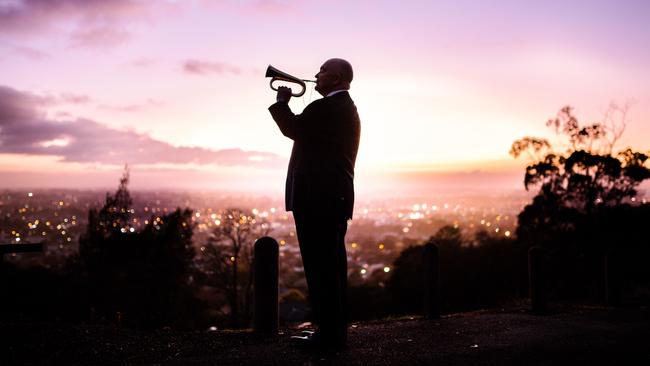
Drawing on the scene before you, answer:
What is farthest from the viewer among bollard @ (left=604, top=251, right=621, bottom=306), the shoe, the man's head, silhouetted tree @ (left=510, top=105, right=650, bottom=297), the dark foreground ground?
silhouetted tree @ (left=510, top=105, right=650, bottom=297)

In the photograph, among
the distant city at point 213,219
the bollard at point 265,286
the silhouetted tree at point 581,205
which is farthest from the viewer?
the distant city at point 213,219

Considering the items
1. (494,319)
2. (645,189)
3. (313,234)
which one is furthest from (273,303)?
(645,189)

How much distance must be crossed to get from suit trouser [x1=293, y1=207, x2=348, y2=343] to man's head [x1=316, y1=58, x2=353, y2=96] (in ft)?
3.75

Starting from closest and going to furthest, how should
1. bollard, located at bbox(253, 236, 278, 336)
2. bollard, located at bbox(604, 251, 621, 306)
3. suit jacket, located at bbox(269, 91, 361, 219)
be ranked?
suit jacket, located at bbox(269, 91, 361, 219) → bollard, located at bbox(253, 236, 278, 336) → bollard, located at bbox(604, 251, 621, 306)

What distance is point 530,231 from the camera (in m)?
23.8

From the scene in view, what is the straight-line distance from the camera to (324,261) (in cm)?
405

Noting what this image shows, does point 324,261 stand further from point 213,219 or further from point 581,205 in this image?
point 213,219

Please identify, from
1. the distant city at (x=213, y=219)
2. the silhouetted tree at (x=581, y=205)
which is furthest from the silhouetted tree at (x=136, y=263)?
the silhouetted tree at (x=581, y=205)

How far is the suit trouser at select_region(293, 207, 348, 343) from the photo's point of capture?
401 centimetres

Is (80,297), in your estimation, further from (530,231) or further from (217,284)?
(530,231)

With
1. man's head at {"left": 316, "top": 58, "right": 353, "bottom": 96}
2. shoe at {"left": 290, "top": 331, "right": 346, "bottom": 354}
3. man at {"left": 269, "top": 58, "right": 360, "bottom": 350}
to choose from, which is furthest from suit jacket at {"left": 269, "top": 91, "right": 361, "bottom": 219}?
shoe at {"left": 290, "top": 331, "right": 346, "bottom": 354}

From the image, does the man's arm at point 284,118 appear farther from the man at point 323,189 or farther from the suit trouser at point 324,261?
the suit trouser at point 324,261

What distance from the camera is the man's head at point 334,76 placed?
4.27m

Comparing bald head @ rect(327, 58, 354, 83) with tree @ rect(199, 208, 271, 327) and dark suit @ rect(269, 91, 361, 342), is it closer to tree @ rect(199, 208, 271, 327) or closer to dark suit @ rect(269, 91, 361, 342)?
dark suit @ rect(269, 91, 361, 342)
